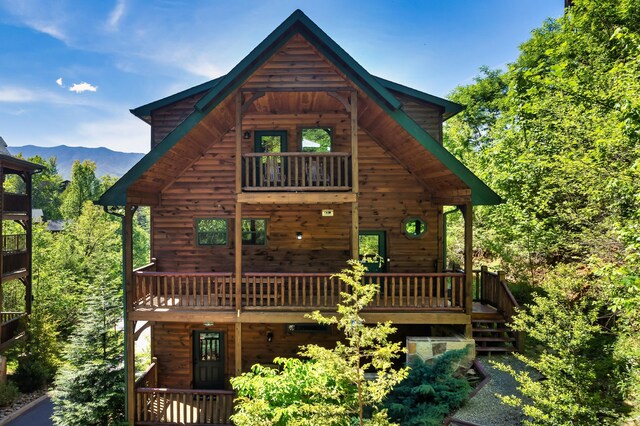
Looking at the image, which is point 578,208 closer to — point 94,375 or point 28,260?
point 94,375

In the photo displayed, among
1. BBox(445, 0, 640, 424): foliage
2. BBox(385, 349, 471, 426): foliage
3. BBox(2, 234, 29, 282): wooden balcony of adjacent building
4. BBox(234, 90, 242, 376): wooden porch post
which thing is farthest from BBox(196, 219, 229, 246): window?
BBox(2, 234, 29, 282): wooden balcony of adjacent building

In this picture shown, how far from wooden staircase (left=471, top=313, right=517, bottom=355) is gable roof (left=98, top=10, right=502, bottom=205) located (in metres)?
4.47

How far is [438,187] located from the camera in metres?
9.84

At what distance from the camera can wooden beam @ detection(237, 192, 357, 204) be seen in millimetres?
7965

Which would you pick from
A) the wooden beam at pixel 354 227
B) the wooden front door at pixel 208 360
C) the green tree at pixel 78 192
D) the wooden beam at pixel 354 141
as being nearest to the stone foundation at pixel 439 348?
the wooden beam at pixel 354 227

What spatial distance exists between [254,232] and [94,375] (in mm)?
6028

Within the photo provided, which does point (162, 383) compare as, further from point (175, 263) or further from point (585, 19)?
point (585, 19)

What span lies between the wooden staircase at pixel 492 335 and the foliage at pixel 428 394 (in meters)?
2.21

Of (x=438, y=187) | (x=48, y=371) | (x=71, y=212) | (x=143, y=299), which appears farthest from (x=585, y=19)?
(x=71, y=212)

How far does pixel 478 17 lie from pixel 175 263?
19029 millimetres

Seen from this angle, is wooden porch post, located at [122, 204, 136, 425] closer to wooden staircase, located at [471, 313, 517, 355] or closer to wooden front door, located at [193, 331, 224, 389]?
wooden front door, located at [193, 331, 224, 389]

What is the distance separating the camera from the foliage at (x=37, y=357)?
12.8m

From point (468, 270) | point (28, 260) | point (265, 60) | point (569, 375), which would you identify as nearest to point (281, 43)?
point (265, 60)

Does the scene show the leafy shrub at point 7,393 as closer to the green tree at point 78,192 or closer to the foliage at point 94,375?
the foliage at point 94,375
